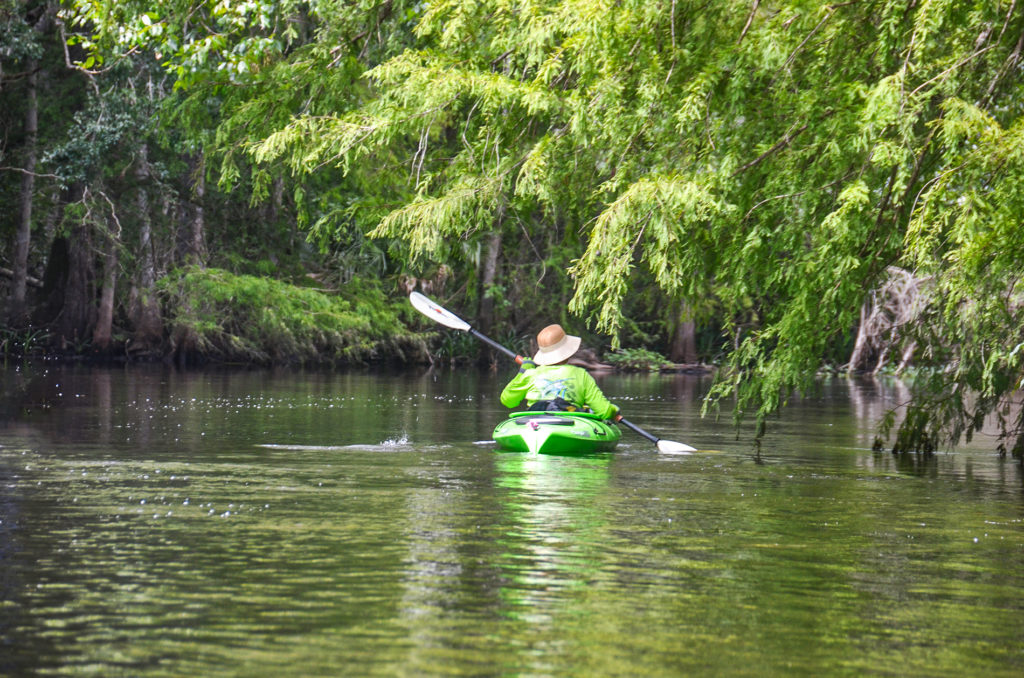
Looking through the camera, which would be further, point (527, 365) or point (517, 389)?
point (527, 365)

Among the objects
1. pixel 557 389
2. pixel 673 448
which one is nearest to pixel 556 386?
pixel 557 389

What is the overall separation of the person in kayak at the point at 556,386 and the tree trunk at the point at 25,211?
1987 centimetres

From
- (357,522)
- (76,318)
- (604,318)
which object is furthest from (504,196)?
(76,318)

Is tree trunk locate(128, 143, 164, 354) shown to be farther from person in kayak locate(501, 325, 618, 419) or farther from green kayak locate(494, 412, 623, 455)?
green kayak locate(494, 412, 623, 455)

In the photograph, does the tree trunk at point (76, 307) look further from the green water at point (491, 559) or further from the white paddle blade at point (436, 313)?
the green water at point (491, 559)

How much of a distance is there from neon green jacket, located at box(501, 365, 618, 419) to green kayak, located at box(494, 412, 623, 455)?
448mm

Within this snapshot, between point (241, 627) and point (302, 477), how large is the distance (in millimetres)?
5302

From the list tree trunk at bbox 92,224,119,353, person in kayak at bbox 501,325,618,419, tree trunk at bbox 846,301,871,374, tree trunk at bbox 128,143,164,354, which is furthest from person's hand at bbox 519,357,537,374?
tree trunk at bbox 92,224,119,353

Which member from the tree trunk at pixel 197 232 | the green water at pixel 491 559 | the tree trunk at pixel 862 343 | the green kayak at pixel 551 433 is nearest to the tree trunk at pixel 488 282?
the tree trunk at pixel 197 232

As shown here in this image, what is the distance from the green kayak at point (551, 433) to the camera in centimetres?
1345

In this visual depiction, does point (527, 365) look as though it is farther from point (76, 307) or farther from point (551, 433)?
point (76, 307)

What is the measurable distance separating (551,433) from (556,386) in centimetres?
79

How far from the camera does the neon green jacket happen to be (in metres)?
14.1

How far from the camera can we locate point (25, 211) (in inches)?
1325
